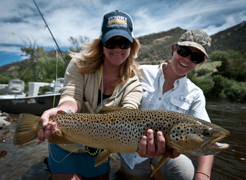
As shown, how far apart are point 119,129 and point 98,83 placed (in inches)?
37.4

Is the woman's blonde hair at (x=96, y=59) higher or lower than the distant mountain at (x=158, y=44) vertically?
lower

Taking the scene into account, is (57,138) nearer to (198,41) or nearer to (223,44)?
(198,41)

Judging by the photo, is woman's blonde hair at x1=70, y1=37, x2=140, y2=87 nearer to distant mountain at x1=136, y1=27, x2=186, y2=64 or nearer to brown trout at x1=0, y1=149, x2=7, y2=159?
brown trout at x1=0, y1=149, x2=7, y2=159

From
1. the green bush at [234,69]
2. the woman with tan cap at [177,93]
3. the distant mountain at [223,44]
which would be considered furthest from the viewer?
the distant mountain at [223,44]

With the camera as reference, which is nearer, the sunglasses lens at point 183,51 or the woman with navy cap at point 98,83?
the woman with navy cap at point 98,83

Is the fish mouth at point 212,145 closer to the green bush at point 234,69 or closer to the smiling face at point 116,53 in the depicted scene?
the smiling face at point 116,53

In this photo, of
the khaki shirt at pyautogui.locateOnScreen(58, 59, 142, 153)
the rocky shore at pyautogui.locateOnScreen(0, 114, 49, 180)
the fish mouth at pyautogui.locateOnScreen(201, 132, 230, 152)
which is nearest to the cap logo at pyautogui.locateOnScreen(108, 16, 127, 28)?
the khaki shirt at pyautogui.locateOnScreen(58, 59, 142, 153)

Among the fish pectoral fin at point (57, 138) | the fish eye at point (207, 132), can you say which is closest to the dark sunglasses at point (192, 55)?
the fish eye at point (207, 132)

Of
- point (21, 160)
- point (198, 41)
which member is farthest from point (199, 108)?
point (21, 160)

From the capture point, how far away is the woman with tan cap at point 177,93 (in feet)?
8.08

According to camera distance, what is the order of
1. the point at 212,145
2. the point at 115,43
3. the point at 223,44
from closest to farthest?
the point at 212,145, the point at 115,43, the point at 223,44

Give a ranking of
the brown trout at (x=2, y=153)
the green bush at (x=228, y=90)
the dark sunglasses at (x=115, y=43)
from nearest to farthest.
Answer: the dark sunglasses at (x=115, y=43), the brown trout at (x=2, y=153), the green bush at (x=228, y=90)

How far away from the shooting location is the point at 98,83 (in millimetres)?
2453

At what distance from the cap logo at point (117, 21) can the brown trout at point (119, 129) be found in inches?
48.8
